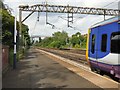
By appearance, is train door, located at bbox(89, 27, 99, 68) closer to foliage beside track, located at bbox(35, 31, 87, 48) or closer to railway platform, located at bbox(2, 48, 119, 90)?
railway platform, located at bbox(2, 48, 119, 90)

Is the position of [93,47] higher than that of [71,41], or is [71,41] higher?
[93,47]

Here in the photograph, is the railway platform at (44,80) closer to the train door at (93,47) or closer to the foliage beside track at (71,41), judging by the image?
the train door at (93,47)

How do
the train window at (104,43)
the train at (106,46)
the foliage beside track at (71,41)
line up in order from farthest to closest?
the foliage beside track at (71,41)
the train window at (104,43)
the train at (106,46)

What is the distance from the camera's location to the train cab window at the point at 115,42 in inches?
447

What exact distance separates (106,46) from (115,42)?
117cm

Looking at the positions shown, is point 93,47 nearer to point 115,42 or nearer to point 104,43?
point 104,43

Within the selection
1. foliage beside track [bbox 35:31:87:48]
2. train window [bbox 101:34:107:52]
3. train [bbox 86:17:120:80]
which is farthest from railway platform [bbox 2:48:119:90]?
foliage beside track [bbox 35:31:87:48]

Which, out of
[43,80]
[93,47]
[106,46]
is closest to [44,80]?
[43,80]

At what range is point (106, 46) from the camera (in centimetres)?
1280

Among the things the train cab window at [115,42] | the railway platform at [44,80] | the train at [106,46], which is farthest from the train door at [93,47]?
the train cab window at [115,42]

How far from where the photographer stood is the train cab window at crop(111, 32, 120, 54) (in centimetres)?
1135

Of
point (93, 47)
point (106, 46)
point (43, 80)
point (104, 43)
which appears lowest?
point (43, 80)

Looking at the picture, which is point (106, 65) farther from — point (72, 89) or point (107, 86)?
point (72, 89)

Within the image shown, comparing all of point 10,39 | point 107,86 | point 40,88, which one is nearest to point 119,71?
point 107,86
